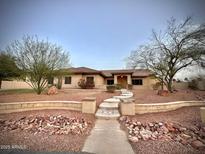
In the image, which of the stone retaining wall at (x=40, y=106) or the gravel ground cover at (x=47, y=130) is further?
the stone retaining wall at (x=40, y=106)

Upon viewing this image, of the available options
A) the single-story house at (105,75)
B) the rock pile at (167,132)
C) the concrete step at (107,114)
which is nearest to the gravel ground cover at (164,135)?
the rock pile at (167,132)

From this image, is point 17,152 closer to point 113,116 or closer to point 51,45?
point 113,116

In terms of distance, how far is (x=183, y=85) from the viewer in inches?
738

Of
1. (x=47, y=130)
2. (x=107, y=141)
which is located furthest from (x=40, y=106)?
(x=107, y=141)

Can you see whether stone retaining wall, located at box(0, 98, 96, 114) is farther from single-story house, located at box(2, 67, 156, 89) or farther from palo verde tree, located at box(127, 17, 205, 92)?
single-story house, located at box(2, 67, 156, 89)

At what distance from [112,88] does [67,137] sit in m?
9.44

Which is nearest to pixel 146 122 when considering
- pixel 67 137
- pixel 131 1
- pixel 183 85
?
pixel 67 137

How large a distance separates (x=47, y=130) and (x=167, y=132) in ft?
12.0

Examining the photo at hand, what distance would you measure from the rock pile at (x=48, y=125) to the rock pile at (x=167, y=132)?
159 centimetres

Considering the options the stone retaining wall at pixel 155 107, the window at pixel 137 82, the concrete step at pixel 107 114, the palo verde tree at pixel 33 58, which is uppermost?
the palo verde tree at pixel 33 58

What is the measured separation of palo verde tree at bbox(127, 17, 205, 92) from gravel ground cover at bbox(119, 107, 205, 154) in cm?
657

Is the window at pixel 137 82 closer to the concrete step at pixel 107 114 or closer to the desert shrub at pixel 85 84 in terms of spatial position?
the desert shrub at pixel 85 84

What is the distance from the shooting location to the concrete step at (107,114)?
5422 mm

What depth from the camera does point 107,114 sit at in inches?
224
